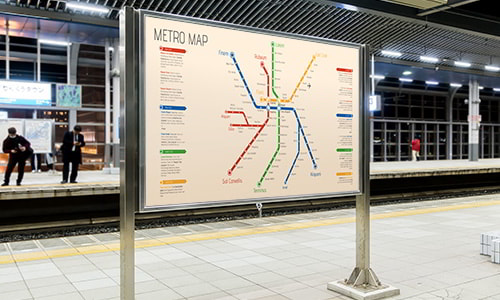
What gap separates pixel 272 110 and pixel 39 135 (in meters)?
11.9

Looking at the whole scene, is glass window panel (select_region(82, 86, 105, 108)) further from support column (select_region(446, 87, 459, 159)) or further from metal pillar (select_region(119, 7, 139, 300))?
support column (select_region(446, 87, 459, 159))

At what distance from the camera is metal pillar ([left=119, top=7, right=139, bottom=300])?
2.74 metres

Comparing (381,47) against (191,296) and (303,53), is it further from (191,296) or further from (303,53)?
(191,296)

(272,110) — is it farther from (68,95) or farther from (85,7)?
(68,95)

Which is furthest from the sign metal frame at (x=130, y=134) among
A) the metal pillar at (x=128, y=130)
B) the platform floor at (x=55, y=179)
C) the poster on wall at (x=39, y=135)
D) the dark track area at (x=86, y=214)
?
the poster on wall at (x=39, y=135)

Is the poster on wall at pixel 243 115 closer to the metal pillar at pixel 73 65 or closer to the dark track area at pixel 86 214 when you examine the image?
the dark track area at pixel 86 214

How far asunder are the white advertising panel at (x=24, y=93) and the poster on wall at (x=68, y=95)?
12.0 inches

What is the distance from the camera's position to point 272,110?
11.1 ft

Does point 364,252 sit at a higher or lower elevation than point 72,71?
lower

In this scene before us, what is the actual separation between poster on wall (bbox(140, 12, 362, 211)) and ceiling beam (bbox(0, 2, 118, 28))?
A: 7317 mm

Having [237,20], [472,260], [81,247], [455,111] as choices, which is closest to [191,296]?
[81,247]

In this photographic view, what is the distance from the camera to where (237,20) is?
33.0 feet

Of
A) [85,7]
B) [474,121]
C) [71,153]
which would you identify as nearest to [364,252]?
[85,7]

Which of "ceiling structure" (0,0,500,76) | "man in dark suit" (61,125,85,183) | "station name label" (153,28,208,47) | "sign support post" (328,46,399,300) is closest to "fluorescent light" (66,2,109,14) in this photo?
"ceiling structure" (0,0,500,76)
